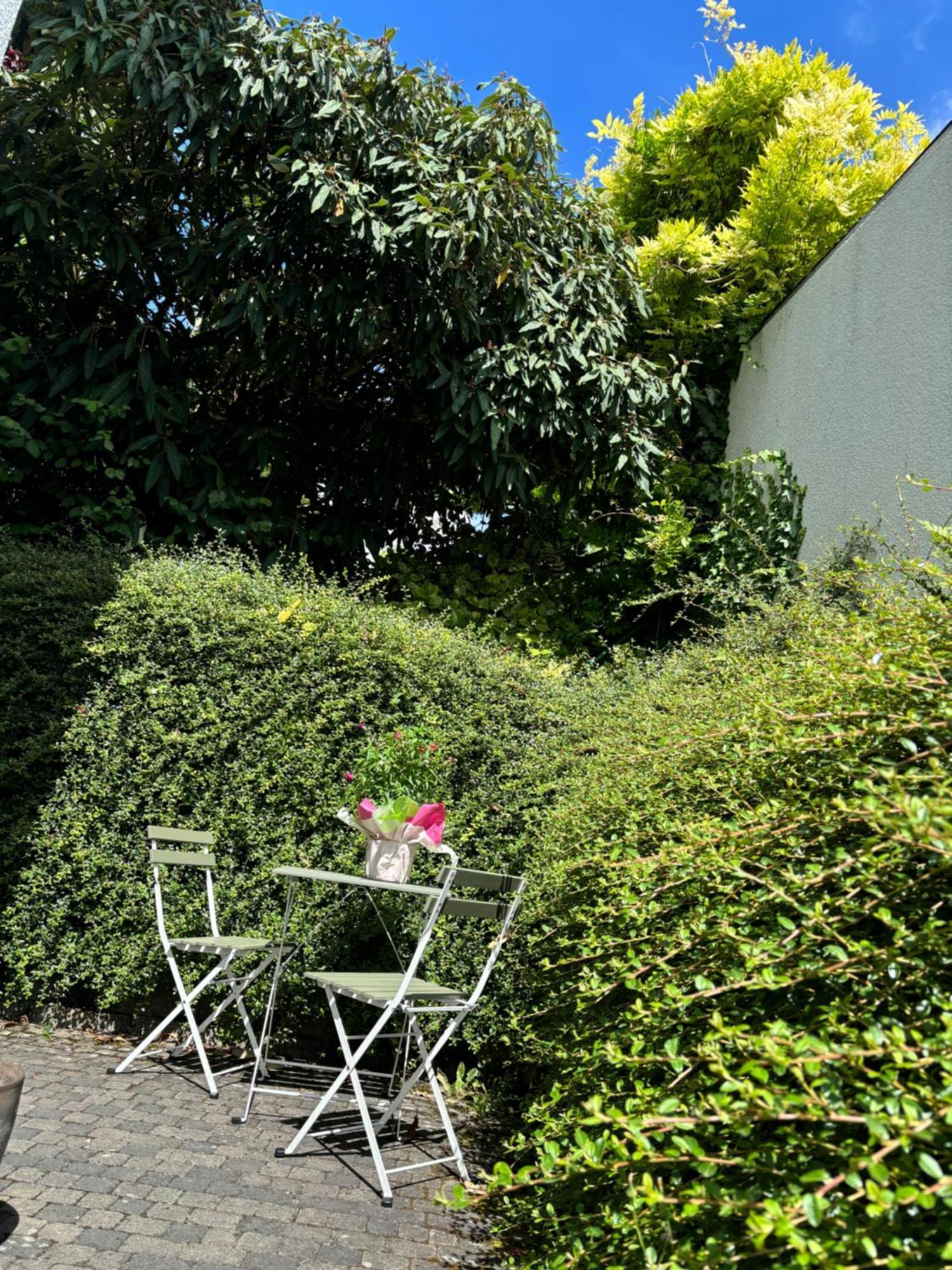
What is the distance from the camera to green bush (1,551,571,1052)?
4.60 metres

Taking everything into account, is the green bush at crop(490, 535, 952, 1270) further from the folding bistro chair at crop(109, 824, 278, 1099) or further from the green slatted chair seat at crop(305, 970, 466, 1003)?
the folding bistro chair at crop(109, 824, 278, 1099)

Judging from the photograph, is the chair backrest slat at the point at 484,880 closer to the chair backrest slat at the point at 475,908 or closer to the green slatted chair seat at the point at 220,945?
the chair backrest slat at the point at 475,908

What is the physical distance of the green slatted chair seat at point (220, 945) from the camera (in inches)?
159

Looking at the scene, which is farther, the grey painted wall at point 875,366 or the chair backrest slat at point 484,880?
the grey painted wall at point 875,366

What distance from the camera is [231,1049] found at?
15.3 feet

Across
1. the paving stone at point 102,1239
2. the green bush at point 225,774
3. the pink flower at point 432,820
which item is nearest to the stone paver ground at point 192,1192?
the paving stone at point 102,1239

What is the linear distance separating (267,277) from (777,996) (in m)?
6.01

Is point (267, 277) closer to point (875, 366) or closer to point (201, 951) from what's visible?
point (875, 366)

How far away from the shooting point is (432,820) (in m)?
4.21

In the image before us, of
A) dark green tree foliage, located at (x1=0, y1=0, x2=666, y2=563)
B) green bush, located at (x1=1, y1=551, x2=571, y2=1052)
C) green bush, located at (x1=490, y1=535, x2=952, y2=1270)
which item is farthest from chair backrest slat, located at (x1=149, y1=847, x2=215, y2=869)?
dark green tree foliage, located at (x1=0, y1=0, x2=666, y2=563)

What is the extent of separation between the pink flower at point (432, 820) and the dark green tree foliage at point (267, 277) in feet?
10.5

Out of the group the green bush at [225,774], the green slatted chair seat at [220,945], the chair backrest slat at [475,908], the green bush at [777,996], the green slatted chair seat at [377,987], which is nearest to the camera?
the green bush at [777,996]

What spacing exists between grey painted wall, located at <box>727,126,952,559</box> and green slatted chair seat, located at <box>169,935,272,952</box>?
3.44 metres

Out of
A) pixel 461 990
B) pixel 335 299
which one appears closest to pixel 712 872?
pixel 461 990
